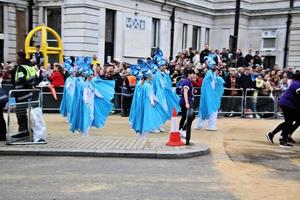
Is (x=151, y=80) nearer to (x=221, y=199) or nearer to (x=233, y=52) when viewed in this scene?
(x=221, y=199)

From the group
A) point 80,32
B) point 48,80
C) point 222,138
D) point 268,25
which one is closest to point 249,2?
point 268,25

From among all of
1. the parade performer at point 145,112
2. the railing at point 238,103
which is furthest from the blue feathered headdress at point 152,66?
the railing at point 238,103

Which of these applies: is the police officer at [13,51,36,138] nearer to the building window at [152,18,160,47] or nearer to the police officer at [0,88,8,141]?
the police officer at [0,88,8,141]

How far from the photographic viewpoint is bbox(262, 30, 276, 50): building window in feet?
116

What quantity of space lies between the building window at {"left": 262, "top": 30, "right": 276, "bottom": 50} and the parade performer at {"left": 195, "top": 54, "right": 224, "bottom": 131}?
22948 millimetres

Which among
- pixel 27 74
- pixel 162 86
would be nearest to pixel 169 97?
pixel 162 86

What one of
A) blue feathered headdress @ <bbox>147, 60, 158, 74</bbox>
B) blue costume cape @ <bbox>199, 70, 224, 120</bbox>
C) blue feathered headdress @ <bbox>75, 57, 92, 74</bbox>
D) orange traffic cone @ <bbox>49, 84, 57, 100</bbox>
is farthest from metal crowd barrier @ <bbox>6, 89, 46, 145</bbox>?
orange traffic cone @ <bbox>49, 84, 57, 100</bbox>

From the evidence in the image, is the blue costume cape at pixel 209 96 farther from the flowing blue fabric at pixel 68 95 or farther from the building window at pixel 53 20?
the building window at pixel 53 20

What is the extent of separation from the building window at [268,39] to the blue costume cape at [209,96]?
907 inches

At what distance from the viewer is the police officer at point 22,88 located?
9.95m

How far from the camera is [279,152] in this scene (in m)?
10.3

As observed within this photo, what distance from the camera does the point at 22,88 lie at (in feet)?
33.9

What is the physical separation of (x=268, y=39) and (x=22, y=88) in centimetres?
2844

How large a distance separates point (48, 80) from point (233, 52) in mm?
7474
